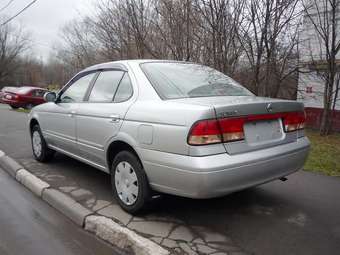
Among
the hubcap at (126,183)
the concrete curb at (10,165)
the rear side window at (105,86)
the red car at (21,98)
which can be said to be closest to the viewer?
the hubcap at (126,183)

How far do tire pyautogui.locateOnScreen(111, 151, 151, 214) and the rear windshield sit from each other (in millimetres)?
748

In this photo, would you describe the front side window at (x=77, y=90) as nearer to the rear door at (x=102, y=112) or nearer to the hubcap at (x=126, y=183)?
the rear door at (x=102, y=112)

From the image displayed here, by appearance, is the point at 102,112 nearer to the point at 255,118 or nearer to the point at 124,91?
the point at 124,91

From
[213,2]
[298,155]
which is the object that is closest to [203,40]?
[213,2]

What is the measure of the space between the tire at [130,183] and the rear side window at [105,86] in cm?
81

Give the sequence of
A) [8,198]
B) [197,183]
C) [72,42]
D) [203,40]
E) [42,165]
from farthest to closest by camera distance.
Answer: [72,42]
[203,40]
[42,165]
[8,198]
[197,183]

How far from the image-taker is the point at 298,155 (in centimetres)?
345

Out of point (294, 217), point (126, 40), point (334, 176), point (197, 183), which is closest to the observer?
point (197, 183)

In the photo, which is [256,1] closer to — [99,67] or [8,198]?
[99,67]

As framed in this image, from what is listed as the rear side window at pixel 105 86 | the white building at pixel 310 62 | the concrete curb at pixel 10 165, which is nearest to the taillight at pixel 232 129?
the rear side window at pixel 105 86

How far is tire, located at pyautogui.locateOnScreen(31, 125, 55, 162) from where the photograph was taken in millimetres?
5445

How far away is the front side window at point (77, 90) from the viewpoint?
14.7 feet

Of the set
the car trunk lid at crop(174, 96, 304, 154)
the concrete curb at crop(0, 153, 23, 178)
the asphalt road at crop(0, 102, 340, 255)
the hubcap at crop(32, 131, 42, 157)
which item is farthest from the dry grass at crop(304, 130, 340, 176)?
the concrete curb at crop(0, 153, 23, 178)

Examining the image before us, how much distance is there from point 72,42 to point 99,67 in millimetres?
21704
